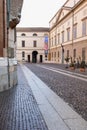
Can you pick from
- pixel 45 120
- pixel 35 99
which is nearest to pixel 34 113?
pixel 45 120

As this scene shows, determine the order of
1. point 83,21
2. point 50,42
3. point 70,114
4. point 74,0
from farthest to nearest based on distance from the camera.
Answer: point 50,42 < point 74,0 < point 83,21 < point 70,114

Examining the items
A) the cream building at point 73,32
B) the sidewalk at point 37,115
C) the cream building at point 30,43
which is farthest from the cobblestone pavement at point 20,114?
the cream building at point 30,43

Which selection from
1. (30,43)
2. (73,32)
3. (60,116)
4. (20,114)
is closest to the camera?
(60,116)

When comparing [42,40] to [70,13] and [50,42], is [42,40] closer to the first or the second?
[50,42]

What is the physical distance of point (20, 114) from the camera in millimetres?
5895

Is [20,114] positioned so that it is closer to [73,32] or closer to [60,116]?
[60,116]

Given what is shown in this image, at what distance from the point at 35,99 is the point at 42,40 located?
6271 centimetres

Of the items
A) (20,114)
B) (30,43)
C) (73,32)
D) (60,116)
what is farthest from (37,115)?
(30,43)

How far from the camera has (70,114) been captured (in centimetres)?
599

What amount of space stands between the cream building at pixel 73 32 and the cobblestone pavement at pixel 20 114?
26710 mm

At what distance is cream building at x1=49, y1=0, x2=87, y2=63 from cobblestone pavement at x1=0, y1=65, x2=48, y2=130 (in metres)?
26.7

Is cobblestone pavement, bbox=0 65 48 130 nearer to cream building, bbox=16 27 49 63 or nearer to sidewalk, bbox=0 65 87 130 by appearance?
sidewalk, bbox=0 65 87 130

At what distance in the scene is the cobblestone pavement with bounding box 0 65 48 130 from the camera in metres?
4.96

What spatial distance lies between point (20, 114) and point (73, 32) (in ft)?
116
